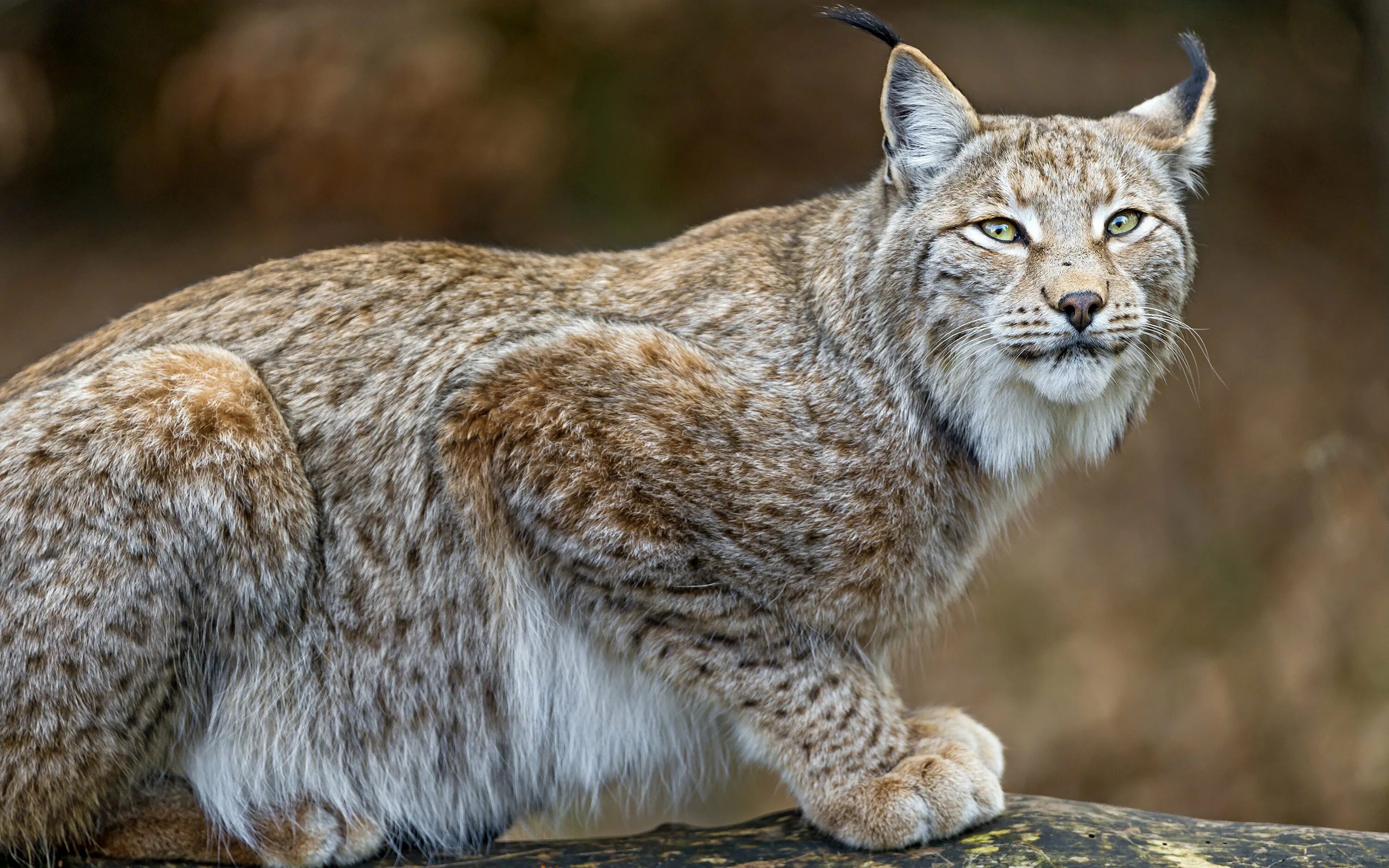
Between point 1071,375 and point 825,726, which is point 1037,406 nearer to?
point 1071,375

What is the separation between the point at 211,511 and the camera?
3479mm

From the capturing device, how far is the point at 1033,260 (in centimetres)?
355

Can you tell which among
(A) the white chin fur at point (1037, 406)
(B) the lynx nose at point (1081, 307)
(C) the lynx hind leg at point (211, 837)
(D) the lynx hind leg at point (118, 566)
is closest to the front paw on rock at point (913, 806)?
(A) the white chin fur at point (1037, 406)

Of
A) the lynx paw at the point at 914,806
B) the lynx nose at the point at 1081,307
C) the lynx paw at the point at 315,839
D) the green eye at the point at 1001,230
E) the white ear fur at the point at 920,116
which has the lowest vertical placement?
the lynx paw at the point at 315,839

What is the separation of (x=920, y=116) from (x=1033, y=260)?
0.61 metres

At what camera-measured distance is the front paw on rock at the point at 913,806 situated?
11.8 ft

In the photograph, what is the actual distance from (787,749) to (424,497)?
132cm

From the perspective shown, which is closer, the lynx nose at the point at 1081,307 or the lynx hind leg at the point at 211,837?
the lynx nose at the point at 1081,307

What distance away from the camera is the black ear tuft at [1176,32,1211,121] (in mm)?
4090

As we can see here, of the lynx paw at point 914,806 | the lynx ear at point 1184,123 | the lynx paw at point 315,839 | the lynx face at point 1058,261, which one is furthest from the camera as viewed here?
the lynx ear at point 1184,123

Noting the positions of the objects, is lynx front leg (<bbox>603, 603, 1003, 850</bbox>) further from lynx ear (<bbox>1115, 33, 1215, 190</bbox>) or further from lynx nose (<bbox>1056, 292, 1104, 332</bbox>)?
lynx ear (<bbox>1115, 33, 1215, 190</bbox>)

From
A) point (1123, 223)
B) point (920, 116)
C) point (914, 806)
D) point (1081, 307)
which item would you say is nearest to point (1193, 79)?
point (1123, 223)

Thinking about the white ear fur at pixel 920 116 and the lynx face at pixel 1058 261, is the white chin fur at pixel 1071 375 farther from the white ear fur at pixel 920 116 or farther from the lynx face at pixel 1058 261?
the white ear fur at pixel 920 116

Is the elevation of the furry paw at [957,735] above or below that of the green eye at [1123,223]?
below
